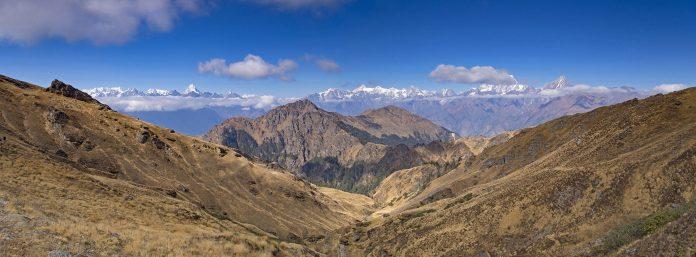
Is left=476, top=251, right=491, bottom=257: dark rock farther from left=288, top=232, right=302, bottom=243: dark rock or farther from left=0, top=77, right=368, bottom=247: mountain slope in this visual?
left=288, top=232, right=302, bottom=243: dark rock

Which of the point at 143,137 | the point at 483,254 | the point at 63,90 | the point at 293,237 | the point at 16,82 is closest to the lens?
the point at 483,254

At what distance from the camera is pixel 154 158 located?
16138cm

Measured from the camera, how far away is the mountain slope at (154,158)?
137m

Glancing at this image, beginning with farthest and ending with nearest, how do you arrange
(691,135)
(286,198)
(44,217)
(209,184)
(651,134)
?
(286,198) < (209,184) < (651,134) < (691,135) < (44,217)

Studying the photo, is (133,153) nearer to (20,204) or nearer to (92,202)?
(92,202)

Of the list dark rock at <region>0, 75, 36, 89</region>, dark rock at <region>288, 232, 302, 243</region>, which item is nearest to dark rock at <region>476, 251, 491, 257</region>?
dark rock at <region>288, 232, 302, 243</region>

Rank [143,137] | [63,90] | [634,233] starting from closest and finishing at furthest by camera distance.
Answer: [634,233]
[143,137]
[63,90]

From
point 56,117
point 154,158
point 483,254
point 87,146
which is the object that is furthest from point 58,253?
point 56,117

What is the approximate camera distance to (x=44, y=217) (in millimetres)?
35469

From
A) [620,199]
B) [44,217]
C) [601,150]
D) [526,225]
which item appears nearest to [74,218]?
[44,217]

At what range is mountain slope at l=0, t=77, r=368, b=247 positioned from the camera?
449 feet

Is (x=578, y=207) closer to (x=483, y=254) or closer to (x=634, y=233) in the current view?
(x=483, y=254)

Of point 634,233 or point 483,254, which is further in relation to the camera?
point 483,254

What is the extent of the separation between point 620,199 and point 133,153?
15168 cm
